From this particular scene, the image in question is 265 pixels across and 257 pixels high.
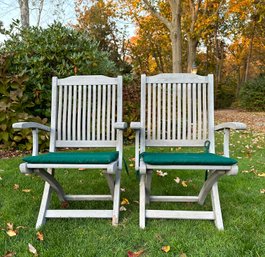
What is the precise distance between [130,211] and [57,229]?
65cm

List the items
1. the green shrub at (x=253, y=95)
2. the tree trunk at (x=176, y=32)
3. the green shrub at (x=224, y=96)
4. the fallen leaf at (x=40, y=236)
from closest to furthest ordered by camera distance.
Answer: the fallen leaf at (x=40, y=236), the tree trunk at (x=176, y=32), the green shrub at (x=253, y=95), the green shrub at (x=224, y=96)

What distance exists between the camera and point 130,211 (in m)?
2.66

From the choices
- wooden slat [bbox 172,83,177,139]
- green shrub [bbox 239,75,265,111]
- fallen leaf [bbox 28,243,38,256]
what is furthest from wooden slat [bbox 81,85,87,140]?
green shrub [bbox 239,75,265,111]

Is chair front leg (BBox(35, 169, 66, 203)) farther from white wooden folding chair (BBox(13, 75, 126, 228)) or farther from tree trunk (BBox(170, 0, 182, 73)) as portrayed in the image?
tree trunk (BBox(170, 0, 182, 73))

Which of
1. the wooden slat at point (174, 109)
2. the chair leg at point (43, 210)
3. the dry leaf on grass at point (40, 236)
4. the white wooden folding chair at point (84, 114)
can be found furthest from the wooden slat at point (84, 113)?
the dry leaf on grass at point (40, 236)

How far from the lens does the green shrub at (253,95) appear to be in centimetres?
1606

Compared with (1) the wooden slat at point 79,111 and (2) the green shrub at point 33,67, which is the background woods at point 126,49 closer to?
(2) the green shrub at point 33,67

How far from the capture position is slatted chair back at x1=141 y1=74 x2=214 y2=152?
2.83m

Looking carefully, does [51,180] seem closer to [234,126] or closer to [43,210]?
[43,210]

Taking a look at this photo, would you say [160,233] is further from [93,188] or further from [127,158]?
[127,158]

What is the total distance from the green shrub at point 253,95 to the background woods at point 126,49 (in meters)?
0.05

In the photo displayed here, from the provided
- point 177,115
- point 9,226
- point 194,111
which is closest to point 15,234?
point 9,226

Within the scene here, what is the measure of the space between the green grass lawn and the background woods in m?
1.96

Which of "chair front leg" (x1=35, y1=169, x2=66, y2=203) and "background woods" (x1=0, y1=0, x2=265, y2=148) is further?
"background woods" (x1=0, y1=0, x2=265, y2=148)
